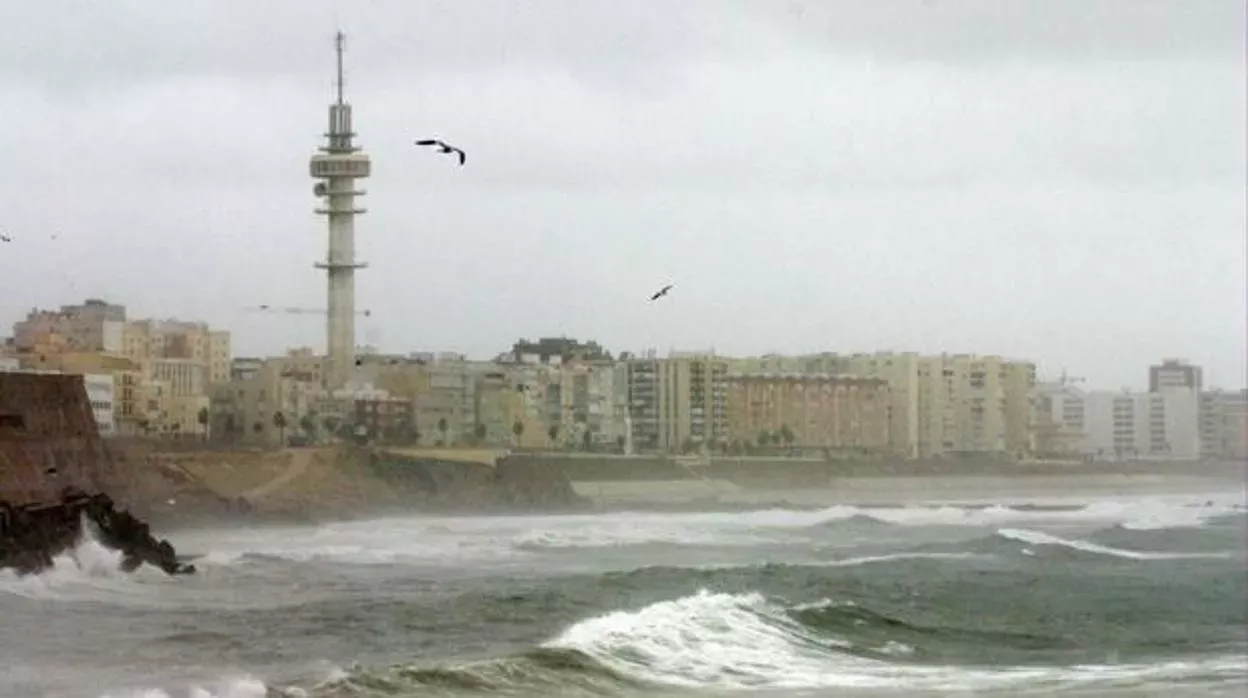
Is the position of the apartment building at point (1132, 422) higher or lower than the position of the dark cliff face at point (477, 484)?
higher

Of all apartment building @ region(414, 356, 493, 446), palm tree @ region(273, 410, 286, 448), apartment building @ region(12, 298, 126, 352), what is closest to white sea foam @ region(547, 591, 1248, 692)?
apartment building @ region(414, 356, 493, 446)

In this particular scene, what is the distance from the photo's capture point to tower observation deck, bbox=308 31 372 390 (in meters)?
6.42

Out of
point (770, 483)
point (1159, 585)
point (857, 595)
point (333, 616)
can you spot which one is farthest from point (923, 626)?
point (333, 616)

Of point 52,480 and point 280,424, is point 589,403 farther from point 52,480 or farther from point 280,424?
point 52,480

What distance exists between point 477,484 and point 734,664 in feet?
3.40

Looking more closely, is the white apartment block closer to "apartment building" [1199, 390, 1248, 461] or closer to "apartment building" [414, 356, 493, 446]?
"apartment building" [414, 356, 493, 446]

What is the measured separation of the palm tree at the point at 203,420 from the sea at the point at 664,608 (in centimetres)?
29

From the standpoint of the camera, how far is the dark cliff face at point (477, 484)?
21.7ft

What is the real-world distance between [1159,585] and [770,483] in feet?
6.31

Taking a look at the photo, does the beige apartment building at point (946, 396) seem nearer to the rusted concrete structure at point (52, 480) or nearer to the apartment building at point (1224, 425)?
the apartment building at point (1224, 425)

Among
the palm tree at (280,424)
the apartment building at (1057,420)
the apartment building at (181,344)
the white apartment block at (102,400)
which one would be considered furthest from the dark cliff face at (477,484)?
the apartment building at (1057,420)

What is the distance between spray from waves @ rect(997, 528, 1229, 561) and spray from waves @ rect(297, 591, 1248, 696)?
89cm

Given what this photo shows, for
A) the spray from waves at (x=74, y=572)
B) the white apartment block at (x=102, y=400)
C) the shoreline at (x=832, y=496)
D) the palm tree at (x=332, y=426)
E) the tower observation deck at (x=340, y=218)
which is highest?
the tower observation deck at (x=340, y=218)

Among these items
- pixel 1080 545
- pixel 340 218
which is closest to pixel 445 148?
pixel 340 218
